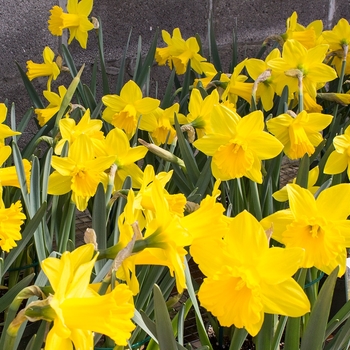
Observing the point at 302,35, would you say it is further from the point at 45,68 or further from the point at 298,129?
the point at 45,68

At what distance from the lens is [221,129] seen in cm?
98

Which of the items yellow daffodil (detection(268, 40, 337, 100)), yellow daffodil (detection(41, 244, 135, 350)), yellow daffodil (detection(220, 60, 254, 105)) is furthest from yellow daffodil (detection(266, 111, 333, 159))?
yellow daffodil (detection(41, 244, 135, 350))

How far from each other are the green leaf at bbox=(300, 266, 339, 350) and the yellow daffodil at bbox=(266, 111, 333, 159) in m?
0.46

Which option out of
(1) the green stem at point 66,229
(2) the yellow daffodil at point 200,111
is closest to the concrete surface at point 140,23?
(2) the yellow daffodil at point 200,111

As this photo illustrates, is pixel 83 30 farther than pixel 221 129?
Yes

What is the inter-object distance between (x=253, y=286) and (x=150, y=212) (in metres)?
0.20

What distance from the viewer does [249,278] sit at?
0.57 meters

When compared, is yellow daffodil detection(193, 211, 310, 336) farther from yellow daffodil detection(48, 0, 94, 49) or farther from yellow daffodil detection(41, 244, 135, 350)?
yellow daffodil detection(48, 0, 94, 49)

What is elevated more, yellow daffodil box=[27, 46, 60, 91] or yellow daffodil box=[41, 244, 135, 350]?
yellow daffodil box=[41, 244, 135, 350]

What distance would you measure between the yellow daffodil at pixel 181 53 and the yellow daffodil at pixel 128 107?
395 mm

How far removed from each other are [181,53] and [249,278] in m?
1.21

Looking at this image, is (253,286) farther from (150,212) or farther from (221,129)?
(221,129)

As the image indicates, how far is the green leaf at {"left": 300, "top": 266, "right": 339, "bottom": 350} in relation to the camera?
66cm

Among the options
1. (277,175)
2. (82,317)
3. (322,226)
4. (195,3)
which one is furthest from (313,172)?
(195,3)
